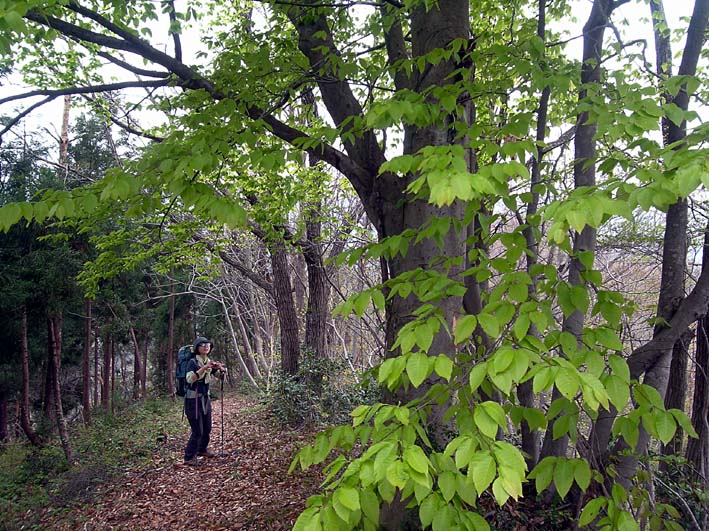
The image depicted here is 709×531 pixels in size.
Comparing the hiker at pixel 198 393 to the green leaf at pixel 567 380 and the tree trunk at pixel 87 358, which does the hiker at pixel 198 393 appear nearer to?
the tree trunk at pixel 87 358

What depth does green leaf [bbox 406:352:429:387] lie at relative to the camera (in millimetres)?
1279

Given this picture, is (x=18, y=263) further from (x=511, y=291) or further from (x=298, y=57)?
(x=511, y=291)

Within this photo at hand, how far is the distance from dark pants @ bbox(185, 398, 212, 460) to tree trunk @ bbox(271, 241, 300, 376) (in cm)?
229

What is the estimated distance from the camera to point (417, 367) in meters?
1.30

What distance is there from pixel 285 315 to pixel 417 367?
7938 millimetres

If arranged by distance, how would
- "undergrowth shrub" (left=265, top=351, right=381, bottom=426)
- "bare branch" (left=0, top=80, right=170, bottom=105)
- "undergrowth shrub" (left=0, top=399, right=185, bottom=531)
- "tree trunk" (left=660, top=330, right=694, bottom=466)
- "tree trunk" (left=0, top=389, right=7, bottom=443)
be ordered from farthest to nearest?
"tree trunk" (left=0, top=389, right=7, bottom=443) → "undergrowth shrub" (left=265, top=351, right=381, bottom=426) → "undergrowth shrub" (left=0, top=399, right=185, bottom=531) → "tree trunk" (left=660, top=330, right=694, bottom=466) → "bare branch" (left=0, top=80, right=170, bottom=105)

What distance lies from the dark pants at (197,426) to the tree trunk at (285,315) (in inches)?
90.2

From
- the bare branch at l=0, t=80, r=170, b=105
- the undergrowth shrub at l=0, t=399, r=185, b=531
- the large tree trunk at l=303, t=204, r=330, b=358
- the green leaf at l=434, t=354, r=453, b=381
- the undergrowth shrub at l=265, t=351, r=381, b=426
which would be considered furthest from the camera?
the large tree trunk at l=303, t=204, r=330, b=358

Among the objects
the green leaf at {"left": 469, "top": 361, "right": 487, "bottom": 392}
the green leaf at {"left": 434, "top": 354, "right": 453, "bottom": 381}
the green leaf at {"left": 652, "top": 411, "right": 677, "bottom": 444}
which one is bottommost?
the green leaf at {"left": 652, "top": 411, "right": 677, "bottom": 444}

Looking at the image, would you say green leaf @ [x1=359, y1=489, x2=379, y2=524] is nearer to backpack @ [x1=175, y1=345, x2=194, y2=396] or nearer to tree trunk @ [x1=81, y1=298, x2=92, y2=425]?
backpack @ [x1=175, y1=345, x2=194, y2=396]

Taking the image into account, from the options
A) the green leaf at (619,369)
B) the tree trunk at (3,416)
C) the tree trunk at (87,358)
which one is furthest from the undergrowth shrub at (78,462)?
the green leaf at (619,369)

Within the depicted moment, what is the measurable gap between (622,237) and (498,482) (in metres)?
5.64

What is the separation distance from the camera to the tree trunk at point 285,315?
29.0 feet

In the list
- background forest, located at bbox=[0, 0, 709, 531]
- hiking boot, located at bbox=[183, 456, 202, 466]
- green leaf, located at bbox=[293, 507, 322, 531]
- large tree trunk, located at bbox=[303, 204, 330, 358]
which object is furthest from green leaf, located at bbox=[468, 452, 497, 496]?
large tree trunk, located at bbox=[303, 204, 330, 358]
